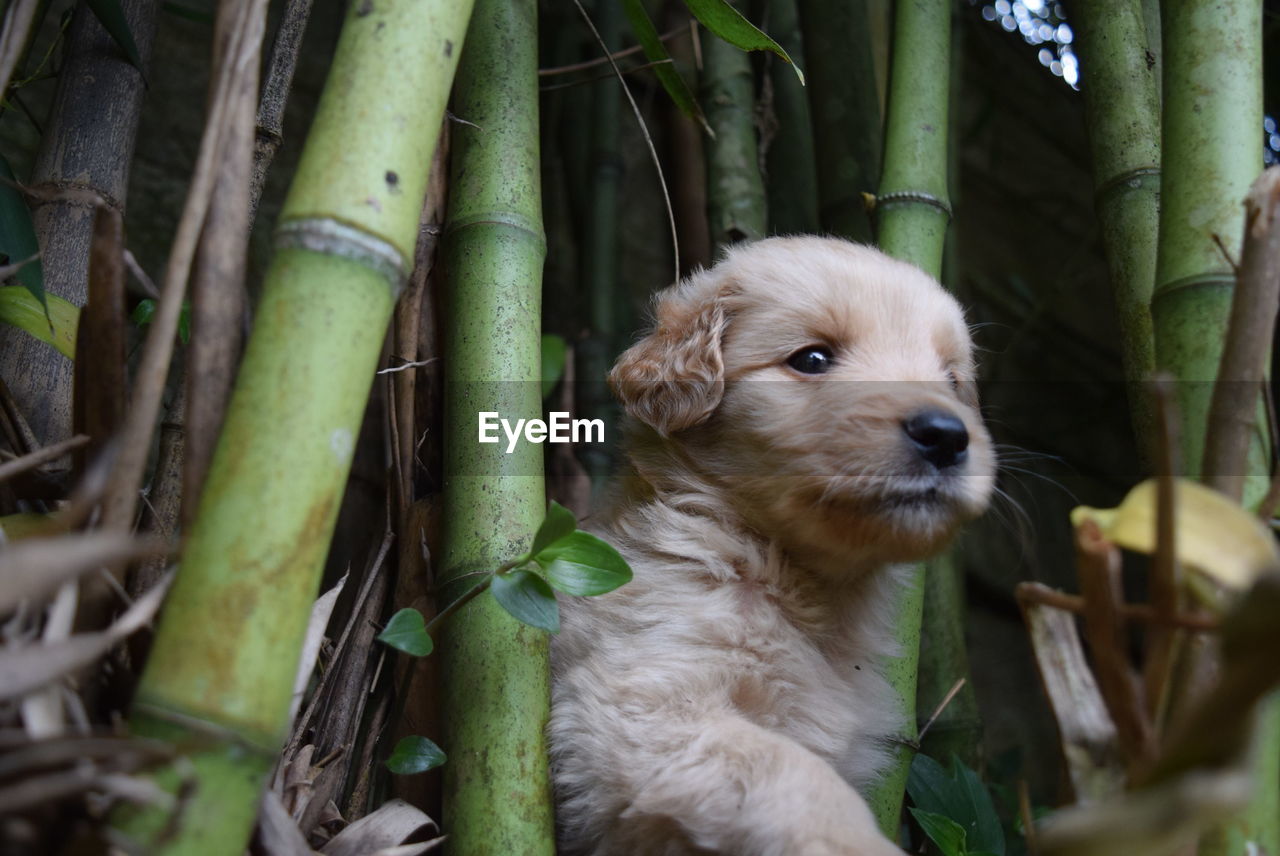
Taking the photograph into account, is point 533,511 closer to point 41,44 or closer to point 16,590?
point 16,590

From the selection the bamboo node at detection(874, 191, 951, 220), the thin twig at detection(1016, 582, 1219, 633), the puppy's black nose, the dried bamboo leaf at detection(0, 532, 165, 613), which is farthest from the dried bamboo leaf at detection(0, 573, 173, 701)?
the bamboo node at detection(874, 191, 951, 220)

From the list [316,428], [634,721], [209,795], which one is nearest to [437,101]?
[316,428]

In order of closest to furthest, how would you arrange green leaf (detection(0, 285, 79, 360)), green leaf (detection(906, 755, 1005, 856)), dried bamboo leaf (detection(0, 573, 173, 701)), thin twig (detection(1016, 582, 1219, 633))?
dried bamboo leaf (detection(0, 573, 173, 701)) < thin twig (detection(1016, 582, 1219, 633)) < green leaf (detection(0, 285, 79, 360)) < green leaf (detection(906, 755, 1005, 856))

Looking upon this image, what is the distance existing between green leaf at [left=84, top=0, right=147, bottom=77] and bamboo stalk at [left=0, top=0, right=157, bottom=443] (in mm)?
74

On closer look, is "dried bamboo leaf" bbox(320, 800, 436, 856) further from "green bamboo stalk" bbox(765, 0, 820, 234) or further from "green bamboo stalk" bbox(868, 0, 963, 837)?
"green bamboo stalk" bbox(765, 0, 820, 234)

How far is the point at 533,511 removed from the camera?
6.57 ft

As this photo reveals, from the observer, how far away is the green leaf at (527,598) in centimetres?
174

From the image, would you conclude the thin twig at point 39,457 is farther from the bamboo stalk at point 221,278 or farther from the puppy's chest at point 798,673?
the puppy's chest at point 798,673

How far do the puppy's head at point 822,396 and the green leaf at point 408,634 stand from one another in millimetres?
768

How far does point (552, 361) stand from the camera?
3559 mm

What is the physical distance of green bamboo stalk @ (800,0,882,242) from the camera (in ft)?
10.6

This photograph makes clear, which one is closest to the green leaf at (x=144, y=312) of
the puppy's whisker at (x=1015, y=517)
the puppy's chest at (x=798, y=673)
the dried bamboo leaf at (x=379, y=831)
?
the dried bamboo leaf at (x=379, y=831)

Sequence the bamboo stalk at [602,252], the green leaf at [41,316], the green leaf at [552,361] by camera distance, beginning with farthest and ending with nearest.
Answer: the bamboo stalk at [602,252], the green leaf at [552,361], the green leaf at [41,316]

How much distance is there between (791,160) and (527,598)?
2211mm
